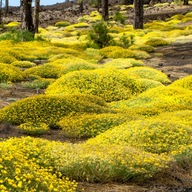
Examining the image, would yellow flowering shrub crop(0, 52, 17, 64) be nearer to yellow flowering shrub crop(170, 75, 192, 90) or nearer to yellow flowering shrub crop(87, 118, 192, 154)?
yellow flowering shrub crop(170, 75, 192, 90)

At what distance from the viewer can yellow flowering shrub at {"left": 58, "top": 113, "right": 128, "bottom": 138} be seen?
944 centimetres

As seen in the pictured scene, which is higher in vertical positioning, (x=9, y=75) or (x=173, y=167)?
(x=9, y=75)

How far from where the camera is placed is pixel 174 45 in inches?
1162

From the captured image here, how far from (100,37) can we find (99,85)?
13759mm

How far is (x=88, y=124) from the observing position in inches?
382

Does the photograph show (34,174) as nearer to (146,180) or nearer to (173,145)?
(146,180)

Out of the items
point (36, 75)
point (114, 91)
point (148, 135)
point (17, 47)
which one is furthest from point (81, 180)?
point (17, 47)

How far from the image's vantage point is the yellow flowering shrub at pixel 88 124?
31.0 ft

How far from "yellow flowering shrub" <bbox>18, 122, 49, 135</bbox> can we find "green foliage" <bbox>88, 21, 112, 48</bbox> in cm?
1764

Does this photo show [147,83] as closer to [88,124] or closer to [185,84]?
[185,84]

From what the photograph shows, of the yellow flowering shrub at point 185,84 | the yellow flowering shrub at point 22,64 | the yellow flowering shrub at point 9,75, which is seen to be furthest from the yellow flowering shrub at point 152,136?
the yellow flowering shrub at point 22,64

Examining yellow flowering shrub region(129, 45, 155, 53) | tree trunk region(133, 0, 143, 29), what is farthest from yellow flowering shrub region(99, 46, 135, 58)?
tree trunk region(133, 0, 143, 29)

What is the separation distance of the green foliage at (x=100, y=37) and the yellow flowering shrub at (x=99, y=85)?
12.7 m

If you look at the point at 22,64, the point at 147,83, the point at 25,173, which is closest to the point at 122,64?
the point at 22,64
